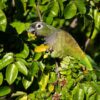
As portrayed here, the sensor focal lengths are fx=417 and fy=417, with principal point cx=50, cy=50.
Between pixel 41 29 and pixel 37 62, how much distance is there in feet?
0.59

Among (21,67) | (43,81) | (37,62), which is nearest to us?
(21,67)

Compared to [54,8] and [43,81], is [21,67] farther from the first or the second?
[54,8]

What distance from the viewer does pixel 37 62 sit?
2.13 metres

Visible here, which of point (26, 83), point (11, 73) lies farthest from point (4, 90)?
point (11, 73)

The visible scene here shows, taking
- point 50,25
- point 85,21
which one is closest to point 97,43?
point 85,21

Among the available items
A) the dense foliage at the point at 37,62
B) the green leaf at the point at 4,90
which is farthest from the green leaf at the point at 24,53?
the green leaf at the point at 4,90

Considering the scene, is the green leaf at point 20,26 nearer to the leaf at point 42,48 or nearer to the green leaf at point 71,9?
the leaf at point 42,48

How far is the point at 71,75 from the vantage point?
7.06 ft

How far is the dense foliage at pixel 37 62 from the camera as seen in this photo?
6.82 ft

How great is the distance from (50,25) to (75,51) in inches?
8.1

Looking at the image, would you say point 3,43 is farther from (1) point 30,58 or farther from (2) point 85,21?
(2) point 85,21

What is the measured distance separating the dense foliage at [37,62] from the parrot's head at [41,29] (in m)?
0.04

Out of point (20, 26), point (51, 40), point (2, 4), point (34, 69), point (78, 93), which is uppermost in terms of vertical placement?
point (2, 4)

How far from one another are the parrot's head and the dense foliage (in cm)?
4
